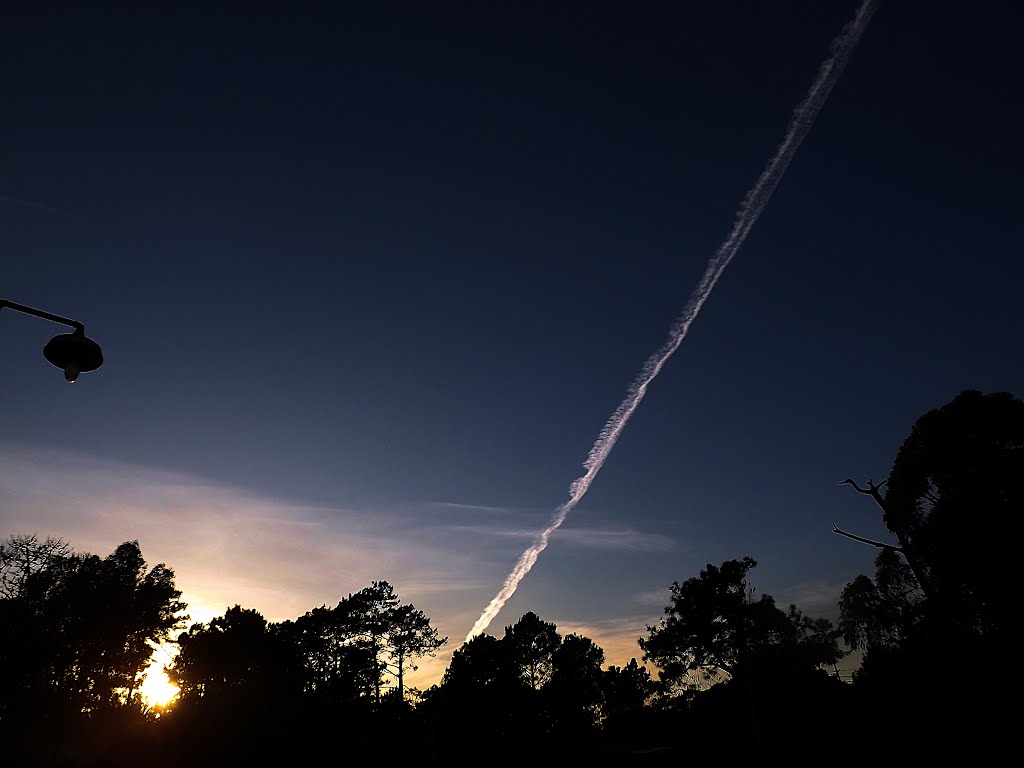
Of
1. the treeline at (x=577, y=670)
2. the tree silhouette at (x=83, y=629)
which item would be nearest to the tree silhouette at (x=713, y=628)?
the treeline at (x=577, y=670)

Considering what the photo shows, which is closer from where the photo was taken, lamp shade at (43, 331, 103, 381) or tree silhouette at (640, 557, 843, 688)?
lamp shade at (43, 331, 103, 381)

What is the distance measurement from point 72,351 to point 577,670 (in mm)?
81023

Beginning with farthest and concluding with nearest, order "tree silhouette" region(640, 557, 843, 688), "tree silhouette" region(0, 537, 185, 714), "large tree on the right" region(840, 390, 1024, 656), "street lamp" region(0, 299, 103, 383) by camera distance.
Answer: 1. "tree silhouette" region(640, 557, 843, 688)
2. "tree silhouette" region(0, 537, 185, 714)
3. "large tree on the right" region(840, 390, 1024, 656)
4. "street lamp" region(0, 299, 103, 383)

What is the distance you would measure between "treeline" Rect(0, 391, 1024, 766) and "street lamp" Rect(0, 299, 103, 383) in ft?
109

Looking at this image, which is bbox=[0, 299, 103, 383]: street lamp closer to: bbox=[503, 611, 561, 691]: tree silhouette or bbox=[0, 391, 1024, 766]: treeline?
bbox=[0, 391, 1024, 766]: treeline

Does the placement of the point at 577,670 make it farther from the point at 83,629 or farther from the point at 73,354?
the point at 73,354

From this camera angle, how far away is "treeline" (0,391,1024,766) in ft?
97.7

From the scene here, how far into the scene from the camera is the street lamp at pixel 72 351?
602 centimetres

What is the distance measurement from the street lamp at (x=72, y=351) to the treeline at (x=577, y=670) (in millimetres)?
33127

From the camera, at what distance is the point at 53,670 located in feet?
124

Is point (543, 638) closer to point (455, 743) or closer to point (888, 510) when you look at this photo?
point (455, 743)

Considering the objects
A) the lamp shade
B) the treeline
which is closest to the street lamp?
the lamp shade

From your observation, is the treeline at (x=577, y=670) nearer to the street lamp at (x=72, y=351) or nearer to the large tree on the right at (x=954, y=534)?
the large tree on the right at (x=954, y=534)

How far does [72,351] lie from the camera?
19.9 ft
